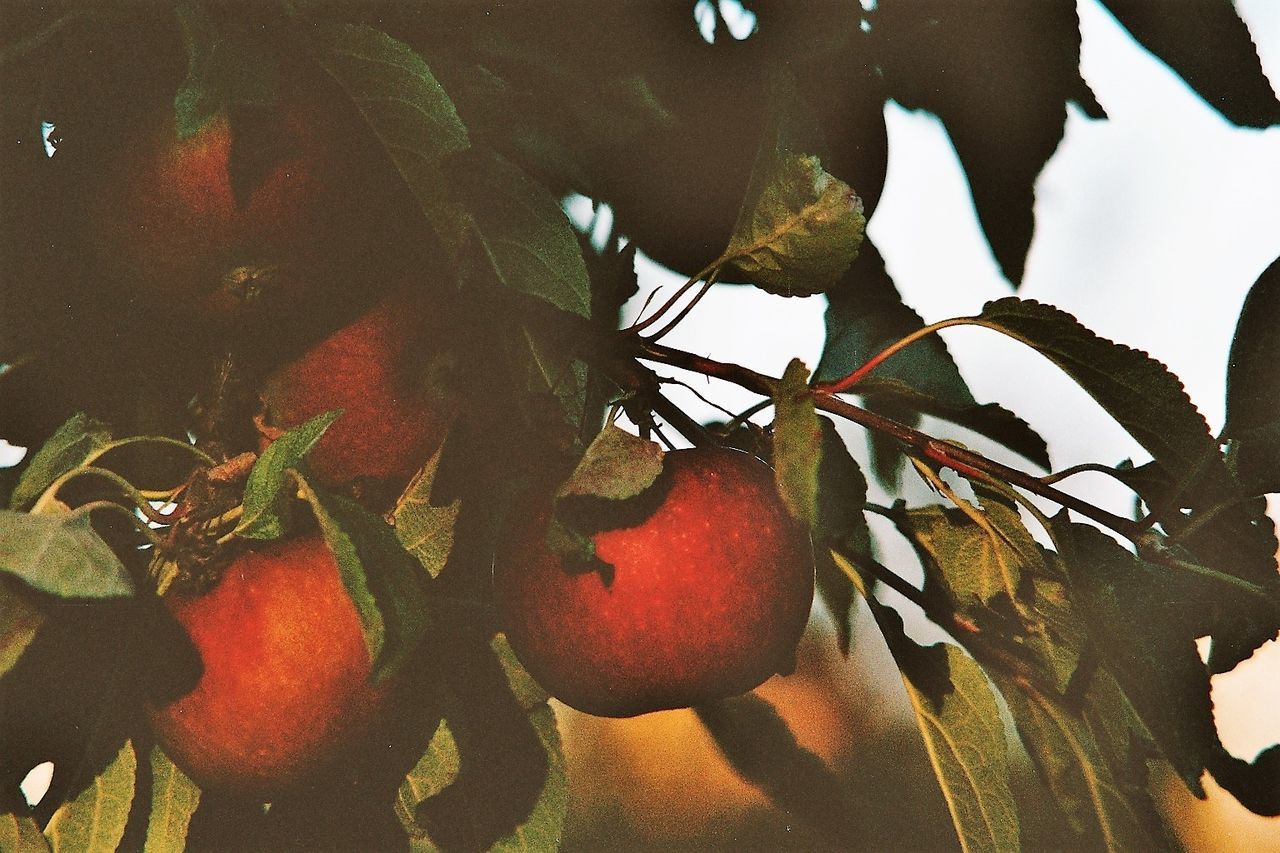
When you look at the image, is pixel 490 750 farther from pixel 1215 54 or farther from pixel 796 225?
pixel 1215 54

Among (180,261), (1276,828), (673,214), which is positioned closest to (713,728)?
(673,214)

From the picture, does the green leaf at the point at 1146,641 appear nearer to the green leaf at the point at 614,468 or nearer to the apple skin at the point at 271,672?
the green leaf at the point at 614,468

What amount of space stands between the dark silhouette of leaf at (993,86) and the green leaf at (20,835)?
86 cm

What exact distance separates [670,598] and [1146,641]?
0.29 m

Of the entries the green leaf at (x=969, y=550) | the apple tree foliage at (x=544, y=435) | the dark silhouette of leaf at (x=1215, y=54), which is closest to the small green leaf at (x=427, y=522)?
the apple tree foliage at (x=544, y=435)

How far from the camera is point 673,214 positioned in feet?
2.69

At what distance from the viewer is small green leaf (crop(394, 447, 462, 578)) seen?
0.76 metres

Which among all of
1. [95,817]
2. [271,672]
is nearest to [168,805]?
[95,817]

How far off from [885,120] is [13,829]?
2.74 feet

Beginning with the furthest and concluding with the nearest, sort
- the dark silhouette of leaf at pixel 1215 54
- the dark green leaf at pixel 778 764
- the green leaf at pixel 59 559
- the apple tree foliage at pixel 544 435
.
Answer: the dark green leaf at pixel 778 764 → the dark silhouette of leaf at pixel 1215 54 → the apple tree foliage at pixel 544 435 → the green leaf at pixel 59 559

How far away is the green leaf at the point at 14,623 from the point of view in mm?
575

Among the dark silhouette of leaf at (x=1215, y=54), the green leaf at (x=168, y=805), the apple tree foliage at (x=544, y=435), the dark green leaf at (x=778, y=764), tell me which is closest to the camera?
the apple tree foliage at (x=544, y=435)

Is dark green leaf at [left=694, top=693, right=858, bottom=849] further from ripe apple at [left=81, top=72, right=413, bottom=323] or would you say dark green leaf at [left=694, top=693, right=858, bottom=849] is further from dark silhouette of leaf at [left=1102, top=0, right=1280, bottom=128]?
dark silhouette of leaf at [left=1102, top=0, right=1280, bottom=128]

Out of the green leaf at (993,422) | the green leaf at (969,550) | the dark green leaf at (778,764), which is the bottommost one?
the dark green leaf at (778,764)
